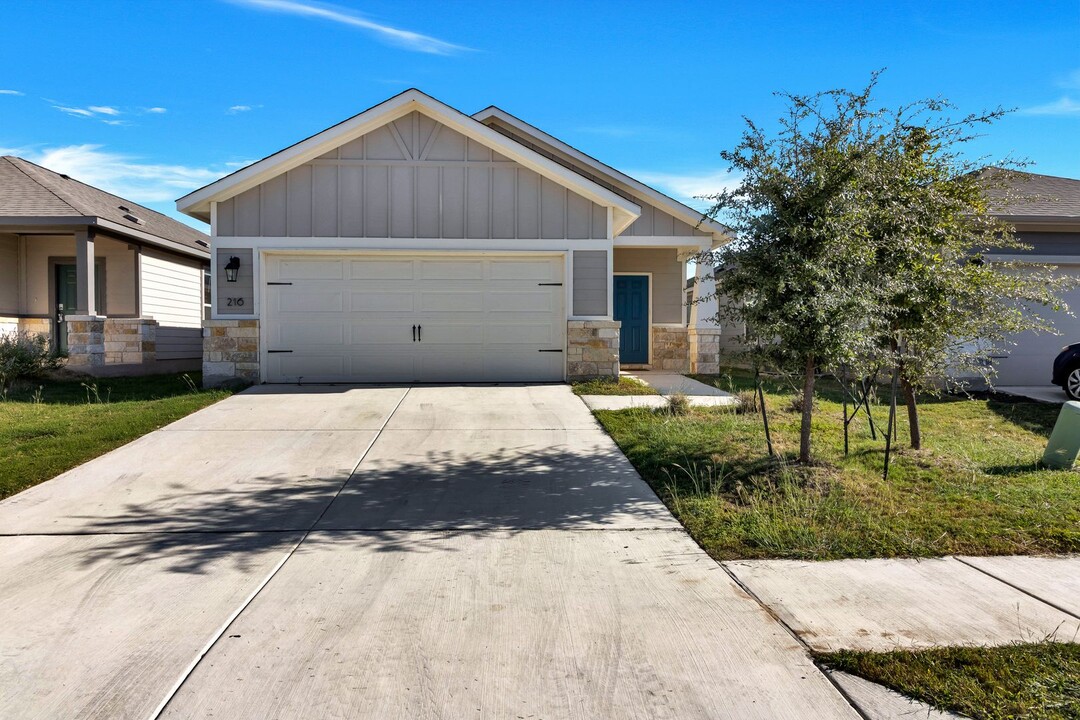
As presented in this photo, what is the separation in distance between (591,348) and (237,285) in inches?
230

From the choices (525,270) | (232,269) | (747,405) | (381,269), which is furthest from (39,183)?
(747,405)

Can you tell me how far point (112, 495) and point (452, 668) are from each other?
4.09 m

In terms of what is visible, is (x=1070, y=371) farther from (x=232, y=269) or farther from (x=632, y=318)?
(x=232, y=269)

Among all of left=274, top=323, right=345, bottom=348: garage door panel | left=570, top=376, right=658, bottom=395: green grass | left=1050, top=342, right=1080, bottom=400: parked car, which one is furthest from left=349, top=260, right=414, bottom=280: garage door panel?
left=1050, top=342, right=1080, bottom=400: parked car

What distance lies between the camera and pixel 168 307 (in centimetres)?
Answer: 1819

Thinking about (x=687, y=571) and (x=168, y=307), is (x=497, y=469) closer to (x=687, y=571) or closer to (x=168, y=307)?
(x=687, y=571)

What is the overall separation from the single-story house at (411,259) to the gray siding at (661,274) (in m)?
3.90

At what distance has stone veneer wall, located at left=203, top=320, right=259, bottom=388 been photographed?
40.3ft

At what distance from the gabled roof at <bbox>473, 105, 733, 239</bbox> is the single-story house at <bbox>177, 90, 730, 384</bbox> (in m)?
2.41

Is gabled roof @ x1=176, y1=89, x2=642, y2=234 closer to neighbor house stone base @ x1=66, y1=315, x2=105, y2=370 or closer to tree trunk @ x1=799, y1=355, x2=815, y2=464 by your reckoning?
neighbor house stone base @ x1=66, y1=315, x2=105, y2=370

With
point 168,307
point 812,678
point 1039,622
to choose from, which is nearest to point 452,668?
point 812,678

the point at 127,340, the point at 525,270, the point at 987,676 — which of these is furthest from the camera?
the point at 127,340

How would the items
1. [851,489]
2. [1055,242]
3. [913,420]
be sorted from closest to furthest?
[851,489]
[913,420]
[1055,242]

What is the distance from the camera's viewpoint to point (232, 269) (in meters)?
12.2
